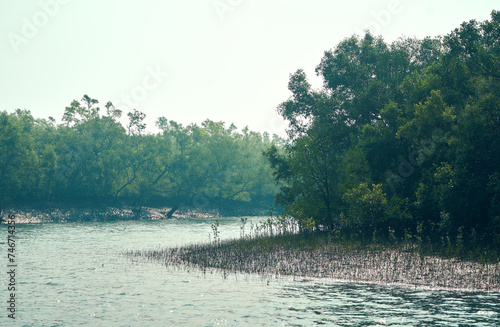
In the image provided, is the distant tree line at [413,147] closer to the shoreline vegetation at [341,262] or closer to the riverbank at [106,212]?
the shoreline vegetation at [341,262]

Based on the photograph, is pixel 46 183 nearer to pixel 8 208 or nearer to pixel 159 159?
pixel 8 208

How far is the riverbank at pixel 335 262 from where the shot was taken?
25391 mm

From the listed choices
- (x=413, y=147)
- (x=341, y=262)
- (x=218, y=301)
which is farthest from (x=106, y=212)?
(x=218, y=301)

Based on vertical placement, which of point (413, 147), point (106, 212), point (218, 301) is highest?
point (413, 147)

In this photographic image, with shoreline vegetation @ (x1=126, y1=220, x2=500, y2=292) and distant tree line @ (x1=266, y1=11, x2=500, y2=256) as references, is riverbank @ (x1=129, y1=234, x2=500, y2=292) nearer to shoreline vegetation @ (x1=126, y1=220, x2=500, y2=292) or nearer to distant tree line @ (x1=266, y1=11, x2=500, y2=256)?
shoreline vegetation @ (x1=126, y1=220, x2=500, y2=292)

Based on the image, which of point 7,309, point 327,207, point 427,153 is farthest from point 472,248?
point 7,309

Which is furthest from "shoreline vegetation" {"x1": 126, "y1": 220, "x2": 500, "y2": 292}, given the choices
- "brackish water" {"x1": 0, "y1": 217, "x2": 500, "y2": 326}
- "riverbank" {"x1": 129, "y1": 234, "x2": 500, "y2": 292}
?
"brackish water" {"x1": 0, "y1": 217, "x2": 500, "y2": 326}

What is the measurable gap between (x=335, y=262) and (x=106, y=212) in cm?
8301

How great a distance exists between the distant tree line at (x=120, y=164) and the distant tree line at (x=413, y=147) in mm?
61900

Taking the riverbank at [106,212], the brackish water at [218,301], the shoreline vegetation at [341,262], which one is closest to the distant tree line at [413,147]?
the shoreline vegetation at [341,262]

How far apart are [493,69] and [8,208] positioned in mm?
85600

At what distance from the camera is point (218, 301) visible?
22391mm

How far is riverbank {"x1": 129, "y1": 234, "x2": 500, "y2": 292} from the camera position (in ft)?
83.3

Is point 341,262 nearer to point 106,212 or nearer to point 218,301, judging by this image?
point 218,301
